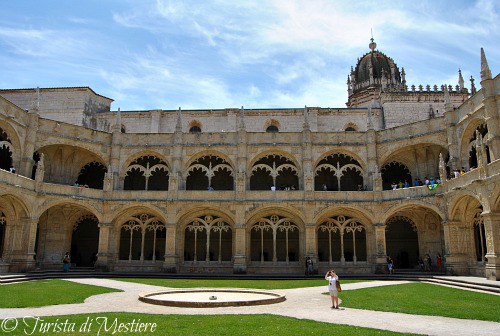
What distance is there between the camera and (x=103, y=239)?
1351 inches

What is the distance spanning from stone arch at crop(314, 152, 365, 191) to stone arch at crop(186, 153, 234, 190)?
8.21m

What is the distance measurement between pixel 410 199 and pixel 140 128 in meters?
27.1

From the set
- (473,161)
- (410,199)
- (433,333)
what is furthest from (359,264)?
(433,333)

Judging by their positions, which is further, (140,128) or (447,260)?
(140,128)

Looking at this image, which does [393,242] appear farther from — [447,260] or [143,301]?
[143,301]

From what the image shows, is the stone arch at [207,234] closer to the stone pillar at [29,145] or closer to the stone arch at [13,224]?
the stone arch at [13,224]

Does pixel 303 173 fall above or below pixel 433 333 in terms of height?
above

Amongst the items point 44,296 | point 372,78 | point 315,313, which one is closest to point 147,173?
point 44,296

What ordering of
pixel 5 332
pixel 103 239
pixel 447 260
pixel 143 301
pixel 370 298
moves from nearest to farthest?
pixel 5 332, pixel 143 301, pixel 370 298, pixel 447 260, pixel 103 239

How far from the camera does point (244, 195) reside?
3466cm

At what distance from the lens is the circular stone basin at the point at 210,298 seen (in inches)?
576

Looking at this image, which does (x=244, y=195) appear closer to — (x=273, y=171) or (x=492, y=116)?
(x=273, y=171)

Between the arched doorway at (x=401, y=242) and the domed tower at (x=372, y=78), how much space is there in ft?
51.6

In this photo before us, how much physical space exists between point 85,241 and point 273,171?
747 inches
